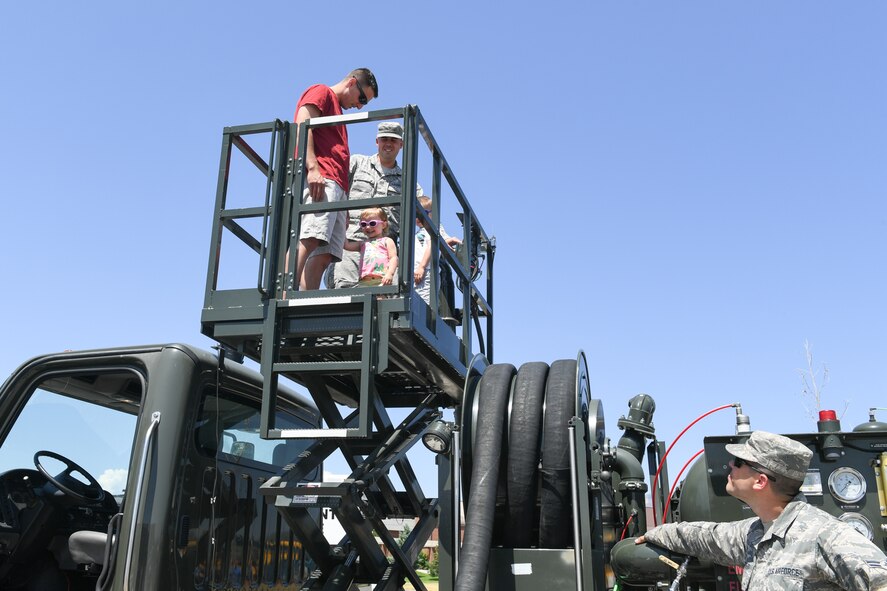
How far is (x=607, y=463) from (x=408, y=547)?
5.06ft

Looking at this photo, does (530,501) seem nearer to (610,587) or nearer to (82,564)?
(610,587)

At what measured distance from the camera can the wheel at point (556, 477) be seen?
438cm

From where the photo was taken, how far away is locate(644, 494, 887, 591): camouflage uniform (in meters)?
2.96

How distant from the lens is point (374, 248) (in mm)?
5973

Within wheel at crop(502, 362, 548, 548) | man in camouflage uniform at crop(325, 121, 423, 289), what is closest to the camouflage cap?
man in camouflage uniform at crop(325, 121, 423, 289)

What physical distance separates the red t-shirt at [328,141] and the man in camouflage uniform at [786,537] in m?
2.95

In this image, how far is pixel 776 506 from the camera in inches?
134

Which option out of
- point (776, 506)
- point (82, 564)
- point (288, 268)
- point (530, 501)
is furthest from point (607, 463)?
point (82, 564)

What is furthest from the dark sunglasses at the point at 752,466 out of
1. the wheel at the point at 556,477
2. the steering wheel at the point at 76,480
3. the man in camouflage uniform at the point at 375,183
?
the steering wheel at the point at 76,480

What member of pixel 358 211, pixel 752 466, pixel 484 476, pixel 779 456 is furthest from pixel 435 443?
pixel 358 211

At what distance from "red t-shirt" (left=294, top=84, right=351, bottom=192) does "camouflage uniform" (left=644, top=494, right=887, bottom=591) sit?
124 inches

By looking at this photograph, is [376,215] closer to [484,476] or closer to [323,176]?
[323,176]

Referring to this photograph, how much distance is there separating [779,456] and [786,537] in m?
0.32

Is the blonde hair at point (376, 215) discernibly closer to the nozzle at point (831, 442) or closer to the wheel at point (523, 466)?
the wheel at point (523, 466)
